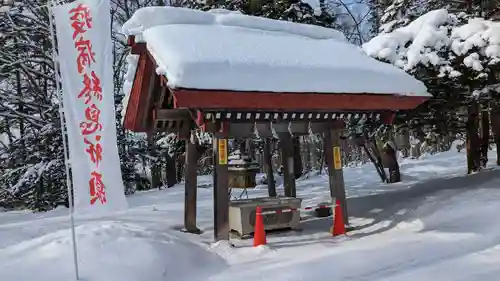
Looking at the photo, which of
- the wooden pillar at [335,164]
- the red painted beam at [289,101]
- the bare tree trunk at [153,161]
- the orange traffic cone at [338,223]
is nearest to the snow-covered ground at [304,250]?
the orange traffic cone at [338,223]

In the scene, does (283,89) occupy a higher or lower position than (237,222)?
higher

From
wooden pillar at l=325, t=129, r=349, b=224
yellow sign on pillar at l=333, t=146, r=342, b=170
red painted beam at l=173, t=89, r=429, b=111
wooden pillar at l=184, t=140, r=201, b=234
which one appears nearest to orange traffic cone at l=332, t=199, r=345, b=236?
wooden pillar at l=325, t=129, r=349, b=224

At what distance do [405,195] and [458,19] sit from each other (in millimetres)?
4643

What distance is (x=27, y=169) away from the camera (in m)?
17.2

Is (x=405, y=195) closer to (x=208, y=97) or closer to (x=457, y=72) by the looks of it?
(x=457, y=72)

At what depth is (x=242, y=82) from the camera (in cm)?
743

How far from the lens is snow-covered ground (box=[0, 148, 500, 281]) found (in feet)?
20.9

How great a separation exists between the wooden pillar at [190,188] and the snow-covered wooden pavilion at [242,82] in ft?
0.10

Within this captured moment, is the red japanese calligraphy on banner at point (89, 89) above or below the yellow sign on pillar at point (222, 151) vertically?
above

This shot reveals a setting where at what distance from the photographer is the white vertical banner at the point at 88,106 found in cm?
655

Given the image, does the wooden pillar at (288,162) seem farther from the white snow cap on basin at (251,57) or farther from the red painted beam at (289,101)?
the red painted beam at (289,101)

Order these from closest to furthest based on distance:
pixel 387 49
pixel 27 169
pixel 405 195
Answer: pixel 387 49 → pixel 405 195 → pixel 27 169

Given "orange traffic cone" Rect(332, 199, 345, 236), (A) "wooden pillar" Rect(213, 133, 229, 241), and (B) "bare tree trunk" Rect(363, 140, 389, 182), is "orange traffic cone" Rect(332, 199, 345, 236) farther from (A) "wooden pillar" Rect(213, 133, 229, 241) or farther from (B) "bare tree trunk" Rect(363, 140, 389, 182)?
(B) "bare tree trunk" Rect(363, 140, 389, 182)

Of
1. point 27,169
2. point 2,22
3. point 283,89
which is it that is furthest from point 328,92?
point 2,22
